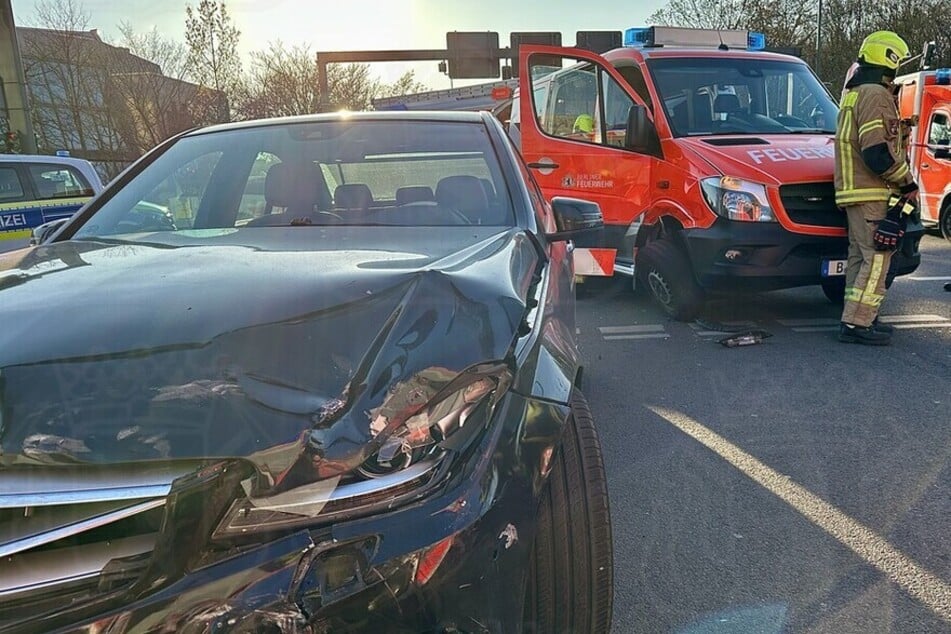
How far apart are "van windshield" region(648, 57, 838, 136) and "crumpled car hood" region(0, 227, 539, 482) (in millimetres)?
5024

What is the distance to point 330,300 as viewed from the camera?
1.54 metres

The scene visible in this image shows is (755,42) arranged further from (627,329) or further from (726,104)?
(627,329)

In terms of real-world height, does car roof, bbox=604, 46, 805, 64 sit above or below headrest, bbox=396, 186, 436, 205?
above

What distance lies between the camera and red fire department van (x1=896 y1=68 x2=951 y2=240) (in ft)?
33.7

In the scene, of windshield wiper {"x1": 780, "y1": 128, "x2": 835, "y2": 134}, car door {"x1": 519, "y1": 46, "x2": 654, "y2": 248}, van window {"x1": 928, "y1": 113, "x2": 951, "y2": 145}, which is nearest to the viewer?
windshield wiper {"x1": 780, "y1": 128, "x2": 835, "y2": 134}

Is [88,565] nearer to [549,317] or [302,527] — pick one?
[302,527]

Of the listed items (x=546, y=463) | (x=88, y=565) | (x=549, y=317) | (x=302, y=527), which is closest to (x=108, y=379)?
(x=88, y=565)

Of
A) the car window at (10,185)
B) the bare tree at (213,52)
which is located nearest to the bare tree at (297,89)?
the bare tree at (213,52)

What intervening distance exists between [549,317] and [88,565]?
1.33 metres

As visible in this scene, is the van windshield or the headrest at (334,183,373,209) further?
the van windshield

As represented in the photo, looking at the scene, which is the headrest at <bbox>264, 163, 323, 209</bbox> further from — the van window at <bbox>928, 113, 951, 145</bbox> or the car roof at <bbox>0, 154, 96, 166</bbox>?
the van window at <bbox>928, 113, 951, 145</bbox>

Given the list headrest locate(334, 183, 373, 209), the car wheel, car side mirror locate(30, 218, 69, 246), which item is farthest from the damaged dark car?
the car wheel

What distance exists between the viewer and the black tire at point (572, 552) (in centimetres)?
159

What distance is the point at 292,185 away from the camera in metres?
2.92
